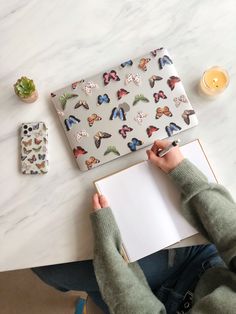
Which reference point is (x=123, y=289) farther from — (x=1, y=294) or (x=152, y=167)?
(x=1, y=294)

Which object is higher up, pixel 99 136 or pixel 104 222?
pixel 99 136

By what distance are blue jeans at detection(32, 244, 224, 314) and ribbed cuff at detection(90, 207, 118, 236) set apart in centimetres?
22

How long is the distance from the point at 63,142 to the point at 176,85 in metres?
0.26

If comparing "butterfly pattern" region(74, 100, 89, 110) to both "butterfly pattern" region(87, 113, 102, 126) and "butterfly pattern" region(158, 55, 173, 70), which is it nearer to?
"butterfly pattern" region(87, 113, 102, 126)

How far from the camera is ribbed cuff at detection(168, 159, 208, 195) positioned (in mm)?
699

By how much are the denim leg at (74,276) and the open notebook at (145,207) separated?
232 mm

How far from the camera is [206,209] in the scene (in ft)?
2.31

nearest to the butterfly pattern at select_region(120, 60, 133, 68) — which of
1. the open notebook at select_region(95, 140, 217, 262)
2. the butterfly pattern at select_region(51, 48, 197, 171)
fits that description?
the butterfly pattern at select_region(51, 48, 197, 171)

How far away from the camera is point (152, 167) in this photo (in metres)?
0.72

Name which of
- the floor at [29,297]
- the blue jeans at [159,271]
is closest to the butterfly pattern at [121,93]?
the blue jeans at [159,271]

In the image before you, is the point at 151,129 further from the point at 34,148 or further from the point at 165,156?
the point at 34,148

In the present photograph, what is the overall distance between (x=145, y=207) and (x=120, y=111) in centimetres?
20

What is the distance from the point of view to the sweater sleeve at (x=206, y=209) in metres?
0.70

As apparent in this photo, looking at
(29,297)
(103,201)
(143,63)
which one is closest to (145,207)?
(103,201)
